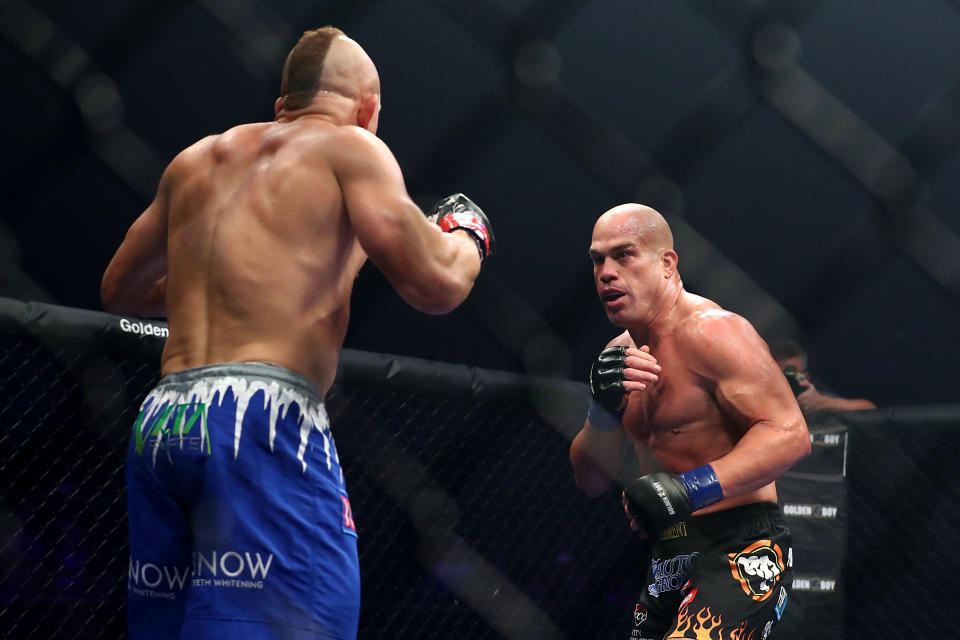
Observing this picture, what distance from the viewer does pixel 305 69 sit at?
1.67 m

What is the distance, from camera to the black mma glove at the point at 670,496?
2.12 m

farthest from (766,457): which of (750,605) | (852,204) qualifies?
(852,204)

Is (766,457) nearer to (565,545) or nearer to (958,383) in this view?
(565,545)

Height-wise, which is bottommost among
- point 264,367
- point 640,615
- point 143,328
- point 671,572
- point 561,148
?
point 143,328

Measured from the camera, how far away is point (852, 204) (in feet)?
15.2

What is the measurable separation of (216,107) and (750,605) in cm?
299

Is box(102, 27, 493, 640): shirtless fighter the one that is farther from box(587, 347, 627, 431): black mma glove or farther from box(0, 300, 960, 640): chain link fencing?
box(0, 300, 960, 640): chain link fencing

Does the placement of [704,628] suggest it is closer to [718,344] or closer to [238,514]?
[718,344]

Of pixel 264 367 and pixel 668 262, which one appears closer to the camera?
pixel 264 367

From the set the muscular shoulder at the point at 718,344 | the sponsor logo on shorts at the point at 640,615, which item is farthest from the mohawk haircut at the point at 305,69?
the sponsor logo on shorts at the point at 640,615

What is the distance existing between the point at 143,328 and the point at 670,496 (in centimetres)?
129

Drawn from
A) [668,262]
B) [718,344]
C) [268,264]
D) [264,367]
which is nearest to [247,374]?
[264,367]

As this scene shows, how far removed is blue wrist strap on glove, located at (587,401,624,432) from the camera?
2.58 metres

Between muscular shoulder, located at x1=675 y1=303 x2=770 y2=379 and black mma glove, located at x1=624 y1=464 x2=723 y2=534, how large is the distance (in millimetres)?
269
